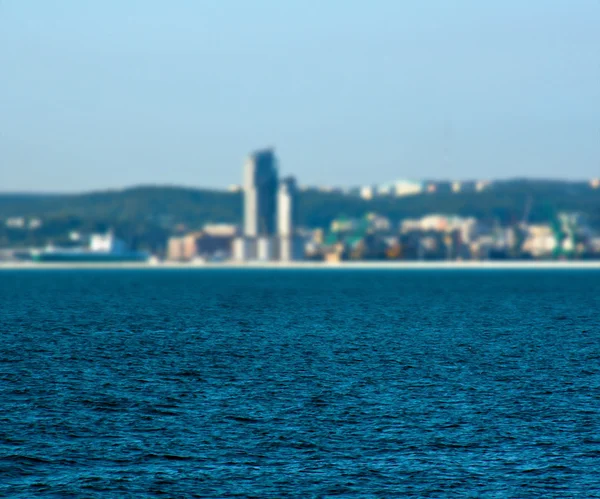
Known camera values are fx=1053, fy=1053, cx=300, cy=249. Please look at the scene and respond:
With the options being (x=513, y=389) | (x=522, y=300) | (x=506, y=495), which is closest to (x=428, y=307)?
(x=522, y=300)

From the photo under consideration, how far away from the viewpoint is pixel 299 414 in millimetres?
40812

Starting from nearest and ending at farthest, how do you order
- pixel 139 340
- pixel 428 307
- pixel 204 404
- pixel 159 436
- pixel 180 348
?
pixel 159 436 → pixel 204 404 → pixel 180 348 → pixel 139 340 → pixel 428 307

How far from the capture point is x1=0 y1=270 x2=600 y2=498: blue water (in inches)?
1197

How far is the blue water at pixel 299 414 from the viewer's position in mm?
30406

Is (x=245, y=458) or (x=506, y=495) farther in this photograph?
(x=245, y=458)

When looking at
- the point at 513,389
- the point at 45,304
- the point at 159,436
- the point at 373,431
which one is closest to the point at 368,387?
the point at 513,389

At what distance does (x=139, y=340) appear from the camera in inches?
2980

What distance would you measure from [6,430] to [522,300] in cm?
11257

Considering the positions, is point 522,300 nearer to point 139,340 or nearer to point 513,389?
point 139,340

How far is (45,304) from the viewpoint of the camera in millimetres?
134000

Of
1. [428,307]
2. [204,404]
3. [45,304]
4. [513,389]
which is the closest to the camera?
[204,404]

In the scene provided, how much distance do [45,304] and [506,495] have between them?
111900 millimetres

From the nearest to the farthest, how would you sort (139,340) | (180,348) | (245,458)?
(245,458) → (180,348) → (139,340)

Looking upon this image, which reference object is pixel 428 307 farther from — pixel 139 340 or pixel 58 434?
pixel 58 434
